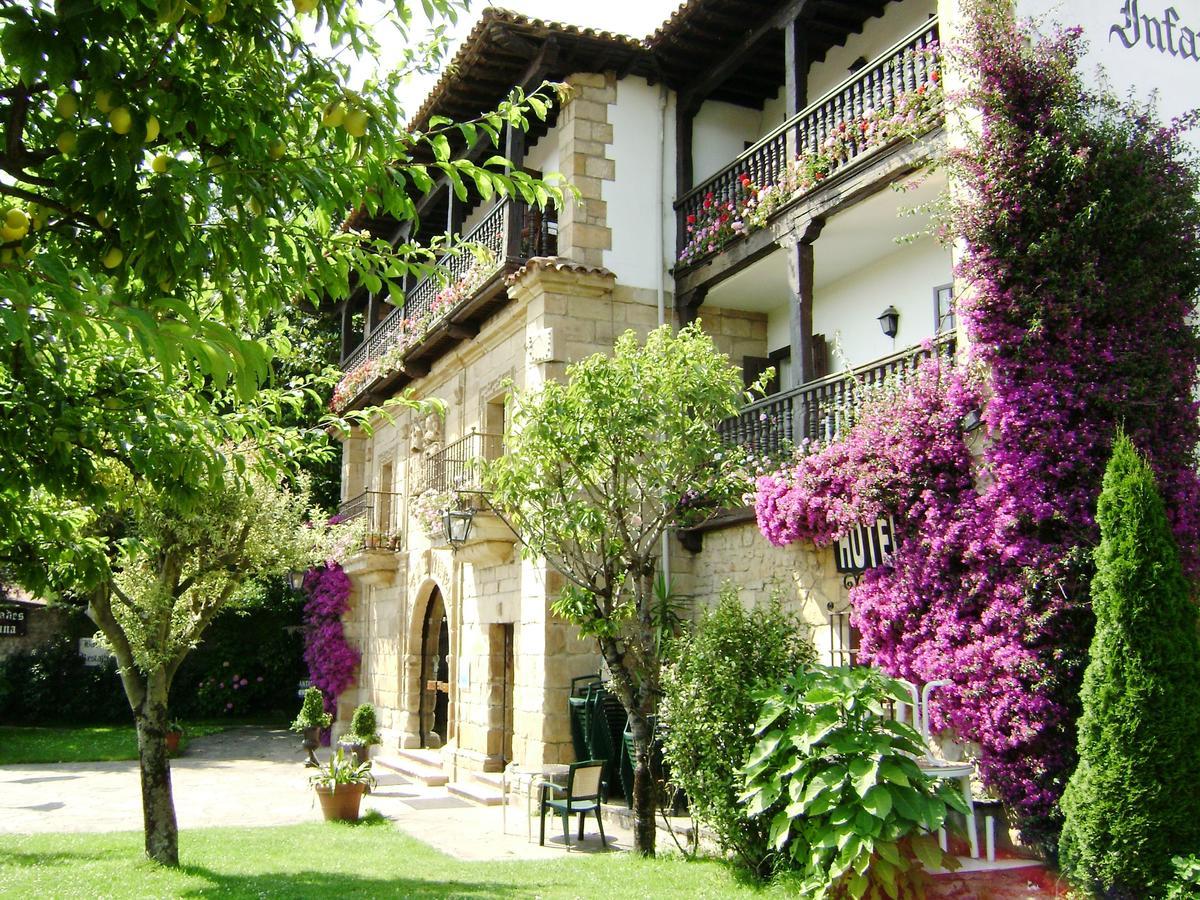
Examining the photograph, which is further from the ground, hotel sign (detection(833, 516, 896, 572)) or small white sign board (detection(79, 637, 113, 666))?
hotel sign (detection(833, 516, 896, 572))

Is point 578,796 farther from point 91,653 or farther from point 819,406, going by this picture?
point 91,653

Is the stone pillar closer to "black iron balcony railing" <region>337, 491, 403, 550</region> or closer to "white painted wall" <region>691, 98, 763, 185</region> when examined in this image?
"white painted wall" <region>691, 98, 763, 185</region>

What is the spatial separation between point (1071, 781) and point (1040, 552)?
1.39 meters

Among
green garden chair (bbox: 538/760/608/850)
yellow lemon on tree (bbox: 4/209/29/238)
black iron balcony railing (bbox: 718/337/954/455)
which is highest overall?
black iron balcony railing (bbox: 718/337/954/455)

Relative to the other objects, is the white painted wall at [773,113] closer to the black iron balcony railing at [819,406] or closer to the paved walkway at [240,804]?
the black iron balcony railing at [819,406]

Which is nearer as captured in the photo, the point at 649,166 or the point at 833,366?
the point at 833,366

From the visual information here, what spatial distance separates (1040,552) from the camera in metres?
6.73

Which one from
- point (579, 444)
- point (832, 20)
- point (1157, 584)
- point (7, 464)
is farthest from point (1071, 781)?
point (832, 20)

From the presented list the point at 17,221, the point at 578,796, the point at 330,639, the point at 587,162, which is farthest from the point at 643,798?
the point at 330,639

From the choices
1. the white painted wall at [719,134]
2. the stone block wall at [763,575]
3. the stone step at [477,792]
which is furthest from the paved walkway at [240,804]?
the white painted wall at [719,134]

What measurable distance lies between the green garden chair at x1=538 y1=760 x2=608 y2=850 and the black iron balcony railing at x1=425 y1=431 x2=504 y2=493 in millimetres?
3718

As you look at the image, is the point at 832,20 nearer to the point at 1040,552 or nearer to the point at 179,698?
the point at 1040,552

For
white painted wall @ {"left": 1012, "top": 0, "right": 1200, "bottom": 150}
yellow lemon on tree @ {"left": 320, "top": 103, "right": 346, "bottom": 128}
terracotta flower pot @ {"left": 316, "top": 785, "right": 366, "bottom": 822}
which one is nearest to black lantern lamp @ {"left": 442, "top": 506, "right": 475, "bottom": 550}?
terracotta flower pot @ {"left": 316, "top": 785, "right": 366, "bottom": 822}

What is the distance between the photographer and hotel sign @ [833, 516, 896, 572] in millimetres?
8156
